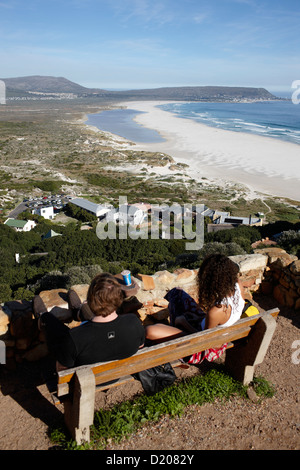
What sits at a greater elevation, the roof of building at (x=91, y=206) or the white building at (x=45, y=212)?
the roof of building at (x=91, y=206)

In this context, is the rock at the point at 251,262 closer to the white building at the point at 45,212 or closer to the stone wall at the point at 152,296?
the stone wall at the point at 152,296

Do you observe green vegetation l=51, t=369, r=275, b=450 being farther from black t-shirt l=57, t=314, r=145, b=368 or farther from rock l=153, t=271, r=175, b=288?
rock l=153, t=271, r=175, b=288

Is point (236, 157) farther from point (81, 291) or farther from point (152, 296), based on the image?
point (81, 291)

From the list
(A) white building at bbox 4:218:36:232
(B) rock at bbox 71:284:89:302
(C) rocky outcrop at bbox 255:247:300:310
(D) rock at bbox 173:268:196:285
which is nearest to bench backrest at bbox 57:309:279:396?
(B) rock at bbox 71:284:89:302

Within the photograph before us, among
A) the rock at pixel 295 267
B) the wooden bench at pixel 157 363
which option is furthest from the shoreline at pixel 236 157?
the wooden bench at pixel 157 363

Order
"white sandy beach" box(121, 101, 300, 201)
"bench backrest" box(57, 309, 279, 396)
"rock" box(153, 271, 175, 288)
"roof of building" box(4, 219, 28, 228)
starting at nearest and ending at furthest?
"bench backrest" box(57, 309, 279, 396), "rock" box(153, 271, 175, 288), "roof of building" box(4, 219, 28, 228), "white sandy beach" box(121, 101, 300, 201)

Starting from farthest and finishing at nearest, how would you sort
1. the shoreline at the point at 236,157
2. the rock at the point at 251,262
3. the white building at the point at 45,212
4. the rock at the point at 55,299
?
the shoreline at the point at 236,157, the white building at the point at 45,212, the rock at the point at 251,262, the rock at the point at 55,299
